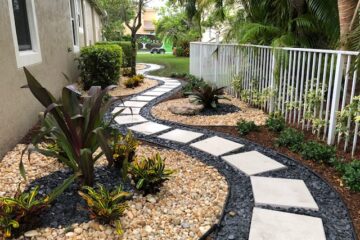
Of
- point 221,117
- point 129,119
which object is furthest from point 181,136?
point 129,119

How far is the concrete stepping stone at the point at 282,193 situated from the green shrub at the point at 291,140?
72cm

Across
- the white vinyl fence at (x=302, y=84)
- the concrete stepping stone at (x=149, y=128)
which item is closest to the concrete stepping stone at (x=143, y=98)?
the white vinyl fence at (x=302, y=84)

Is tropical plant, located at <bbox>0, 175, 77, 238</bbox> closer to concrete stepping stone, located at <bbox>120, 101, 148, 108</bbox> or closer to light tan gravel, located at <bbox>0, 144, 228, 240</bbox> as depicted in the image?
light tan gravel, located at <bbox>0, 144, 228, 240</bbox>

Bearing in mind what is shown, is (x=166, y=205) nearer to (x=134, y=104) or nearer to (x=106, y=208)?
(x=106, y=208)

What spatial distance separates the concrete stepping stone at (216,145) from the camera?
11.7ft

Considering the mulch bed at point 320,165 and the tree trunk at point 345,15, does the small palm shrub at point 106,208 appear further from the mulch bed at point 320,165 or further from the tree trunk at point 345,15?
the tree trunk at point 345,15

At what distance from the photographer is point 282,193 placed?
8.49 ft

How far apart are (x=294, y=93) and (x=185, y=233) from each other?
3.14 meters

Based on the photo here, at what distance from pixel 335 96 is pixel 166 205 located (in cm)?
231

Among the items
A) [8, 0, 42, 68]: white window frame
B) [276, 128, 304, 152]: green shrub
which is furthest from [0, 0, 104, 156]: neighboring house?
[276, 128, 304, 152]: green shrub

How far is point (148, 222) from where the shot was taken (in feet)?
7.20

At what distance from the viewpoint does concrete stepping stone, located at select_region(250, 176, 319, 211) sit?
242cm

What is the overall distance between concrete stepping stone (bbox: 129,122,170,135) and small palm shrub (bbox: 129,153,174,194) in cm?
177

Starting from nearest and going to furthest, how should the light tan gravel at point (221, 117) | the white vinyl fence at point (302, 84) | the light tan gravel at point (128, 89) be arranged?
1. the white vinyl fence at point (302, 84)
2. the light tan gravel at point (221, 117)
3. the light tan gravel at point (128, 89)
